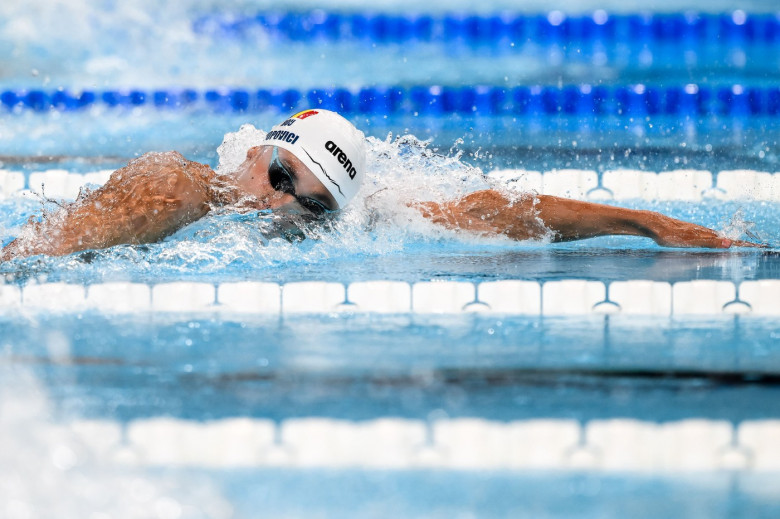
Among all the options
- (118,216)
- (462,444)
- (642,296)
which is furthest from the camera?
(118,216)

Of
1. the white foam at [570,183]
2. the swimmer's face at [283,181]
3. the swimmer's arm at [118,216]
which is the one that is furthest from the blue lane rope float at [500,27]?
the swimmer's arm at [118,216]

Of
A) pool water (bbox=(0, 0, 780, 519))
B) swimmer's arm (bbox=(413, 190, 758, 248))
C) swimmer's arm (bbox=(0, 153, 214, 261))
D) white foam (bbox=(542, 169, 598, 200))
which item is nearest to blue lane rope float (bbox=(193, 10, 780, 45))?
pool water (bbox=(0, 0, 780, 519))

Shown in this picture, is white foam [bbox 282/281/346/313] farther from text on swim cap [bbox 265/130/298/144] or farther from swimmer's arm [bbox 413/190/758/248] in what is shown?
swimmer's arm [bbox 413/190/758/248]

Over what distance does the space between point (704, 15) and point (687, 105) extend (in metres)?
1.00

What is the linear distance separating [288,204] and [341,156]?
214 mm

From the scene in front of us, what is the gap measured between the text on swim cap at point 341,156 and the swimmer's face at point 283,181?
0.09 meters

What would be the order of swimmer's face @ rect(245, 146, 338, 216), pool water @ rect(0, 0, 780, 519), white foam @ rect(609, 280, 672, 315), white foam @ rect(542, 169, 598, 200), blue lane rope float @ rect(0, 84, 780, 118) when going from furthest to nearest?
blue lane rope float @ rect(0, 84, 780, 118)
white foam @ rect(542, 169, 598, 200)
swimmer's face @ rect(245, 146, 338, 216)
white foam @ rect(609, 280, 672, 315)
pool water @ rect(0, 0, 780, 519)

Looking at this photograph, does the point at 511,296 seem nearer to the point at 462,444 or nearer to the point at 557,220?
the point at 557,220

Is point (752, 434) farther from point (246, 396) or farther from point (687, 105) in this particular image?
point (687, 105)

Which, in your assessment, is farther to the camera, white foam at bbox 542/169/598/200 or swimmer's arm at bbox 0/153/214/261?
white foam at bbox 542/169/598/200

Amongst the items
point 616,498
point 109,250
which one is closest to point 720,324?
point 616,498

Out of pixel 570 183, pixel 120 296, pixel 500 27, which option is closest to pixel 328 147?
pixel 120 296

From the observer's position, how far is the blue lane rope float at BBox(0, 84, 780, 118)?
4.69 metres

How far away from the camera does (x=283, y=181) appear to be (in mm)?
2473
